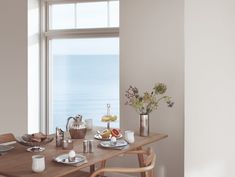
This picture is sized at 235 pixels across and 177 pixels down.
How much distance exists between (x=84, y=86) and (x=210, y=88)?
2.12m

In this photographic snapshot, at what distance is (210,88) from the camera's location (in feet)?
8.50

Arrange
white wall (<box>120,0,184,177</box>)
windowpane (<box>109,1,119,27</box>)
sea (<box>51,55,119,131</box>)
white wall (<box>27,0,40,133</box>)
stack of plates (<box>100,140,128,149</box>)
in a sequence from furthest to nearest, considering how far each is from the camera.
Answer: white wall (<box>27,0,40,133</box>), sea (<box>51,55,119,131</box>), windowpane (<box>109,1,119,27</box>), white wall (<box>120,0,184,177</box>), stack of plates (<box>100,140,128,149</box>)

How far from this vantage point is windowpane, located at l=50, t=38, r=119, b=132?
4246 mm

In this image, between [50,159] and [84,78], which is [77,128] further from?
[84,78]

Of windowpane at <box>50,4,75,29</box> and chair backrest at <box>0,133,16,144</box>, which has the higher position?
windowpane at <box>50,4,75,29</box>

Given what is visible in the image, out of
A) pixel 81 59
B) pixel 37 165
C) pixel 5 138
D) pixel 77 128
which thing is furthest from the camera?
pixel 81 59

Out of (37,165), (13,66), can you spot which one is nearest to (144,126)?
(37,165)

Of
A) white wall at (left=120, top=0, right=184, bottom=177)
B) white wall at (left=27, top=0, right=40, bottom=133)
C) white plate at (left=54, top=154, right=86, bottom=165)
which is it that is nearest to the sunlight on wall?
white plate at (left=54, top=154, right=86, bottom=165)

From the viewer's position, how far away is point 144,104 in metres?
3.34

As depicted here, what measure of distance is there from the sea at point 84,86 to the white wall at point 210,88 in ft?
5.33

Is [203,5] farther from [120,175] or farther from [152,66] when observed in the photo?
[120,175]

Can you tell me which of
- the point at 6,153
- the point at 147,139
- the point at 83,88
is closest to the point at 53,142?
the point at 6,153

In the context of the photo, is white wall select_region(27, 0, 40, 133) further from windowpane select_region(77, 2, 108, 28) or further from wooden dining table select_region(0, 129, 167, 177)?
wooden dining table select_region(0, 129, 167, 177)

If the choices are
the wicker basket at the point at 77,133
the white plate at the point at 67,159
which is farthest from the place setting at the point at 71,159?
the wicker basket at the point at 77,133
